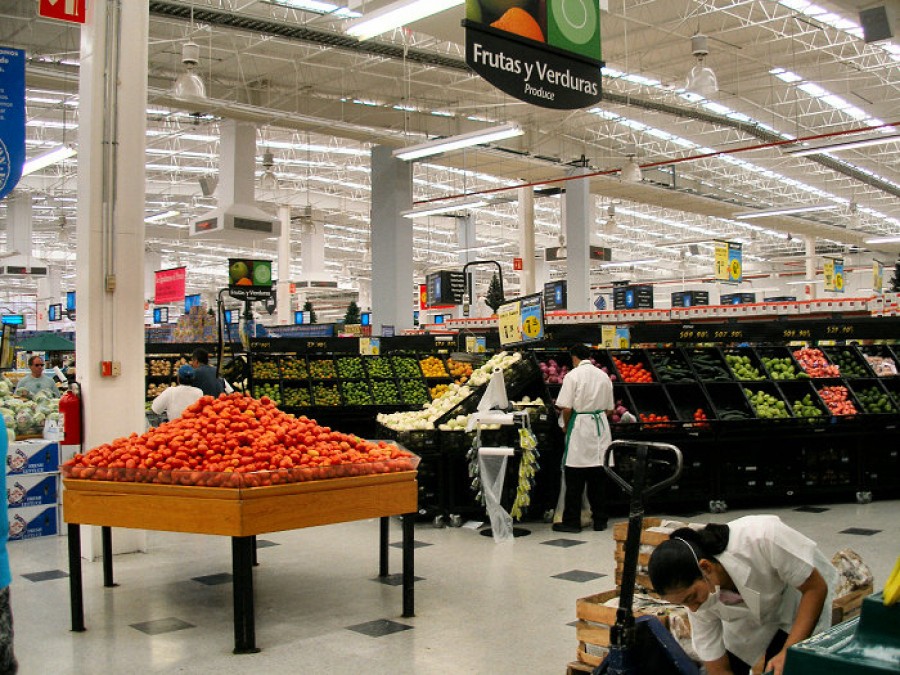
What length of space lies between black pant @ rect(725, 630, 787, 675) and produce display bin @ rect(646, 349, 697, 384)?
18.5ft

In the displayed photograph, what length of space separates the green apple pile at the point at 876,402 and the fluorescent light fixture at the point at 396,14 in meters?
5.71

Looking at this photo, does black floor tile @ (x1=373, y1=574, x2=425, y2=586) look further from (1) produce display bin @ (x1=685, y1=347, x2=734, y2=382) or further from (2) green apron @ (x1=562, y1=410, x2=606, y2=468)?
(1) produce display bin @ (x1=685, y1=347, x2=734, y2=382)

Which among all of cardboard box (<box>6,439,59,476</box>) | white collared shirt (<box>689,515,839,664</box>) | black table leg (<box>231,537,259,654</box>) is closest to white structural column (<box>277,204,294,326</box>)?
cardboard box (<box>6,439,59,476</box>)

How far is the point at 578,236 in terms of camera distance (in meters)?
20.0

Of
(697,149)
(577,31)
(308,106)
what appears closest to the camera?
(577,31)

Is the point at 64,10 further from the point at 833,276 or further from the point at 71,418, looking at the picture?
the point at 833,276

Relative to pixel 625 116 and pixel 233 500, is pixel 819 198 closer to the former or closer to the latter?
pixel 625 116

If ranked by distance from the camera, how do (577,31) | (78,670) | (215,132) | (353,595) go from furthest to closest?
(215,132) < (353,595) < (577,31) < (78,670)

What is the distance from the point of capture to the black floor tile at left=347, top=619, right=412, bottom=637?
462 cm

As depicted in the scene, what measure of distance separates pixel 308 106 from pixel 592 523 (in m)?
11.4

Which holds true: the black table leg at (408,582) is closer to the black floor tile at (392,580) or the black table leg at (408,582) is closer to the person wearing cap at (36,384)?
the black floor tile at (392,580)

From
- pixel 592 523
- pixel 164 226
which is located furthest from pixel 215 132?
pixel 592 523

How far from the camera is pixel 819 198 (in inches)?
1037

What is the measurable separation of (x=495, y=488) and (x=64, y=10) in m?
4.86
